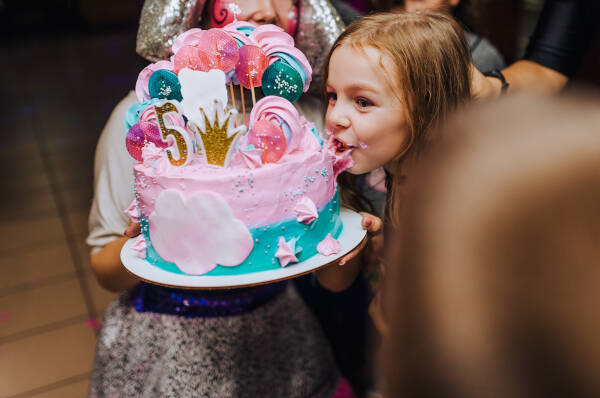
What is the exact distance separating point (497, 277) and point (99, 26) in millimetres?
10254

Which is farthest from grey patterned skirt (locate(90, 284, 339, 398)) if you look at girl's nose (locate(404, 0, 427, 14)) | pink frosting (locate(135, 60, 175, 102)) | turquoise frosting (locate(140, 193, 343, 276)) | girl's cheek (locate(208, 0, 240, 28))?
girl's nose (locate(404, 0, 427, 14))

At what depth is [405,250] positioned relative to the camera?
1.47 feet

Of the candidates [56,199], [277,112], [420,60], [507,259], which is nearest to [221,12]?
[277,112]

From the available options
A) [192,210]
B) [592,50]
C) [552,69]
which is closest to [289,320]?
[192,210]

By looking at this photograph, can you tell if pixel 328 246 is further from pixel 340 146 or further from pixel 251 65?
pixel 251 65

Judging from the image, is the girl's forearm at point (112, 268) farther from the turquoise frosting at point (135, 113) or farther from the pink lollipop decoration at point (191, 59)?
the pink lollipop decoration at point (191, 59)

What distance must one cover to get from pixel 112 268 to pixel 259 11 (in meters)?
0.67

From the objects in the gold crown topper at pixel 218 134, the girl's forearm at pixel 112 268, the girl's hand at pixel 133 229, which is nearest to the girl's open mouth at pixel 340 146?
the gold crown topper at pixel 218 134

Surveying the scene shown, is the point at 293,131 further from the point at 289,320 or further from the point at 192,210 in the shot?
the point at 289,320

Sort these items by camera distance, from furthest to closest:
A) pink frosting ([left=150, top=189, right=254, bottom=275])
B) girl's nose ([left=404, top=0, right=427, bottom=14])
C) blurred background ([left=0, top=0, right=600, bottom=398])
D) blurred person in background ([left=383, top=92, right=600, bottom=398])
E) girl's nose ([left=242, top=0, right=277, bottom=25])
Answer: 1. blurred background ([left=0, top=0, right=600, bottom=398])
2. girl's nose ([left=404, top=0, right=427, bottom=14])
3. girl's nose ([left=242, top=0, right=277, bottom=25])
4. pink frosting ([left=150, top=189, right=254, bottom=275])
5. blurred person in background ([left=383, top=92, right=600, bottom=398])

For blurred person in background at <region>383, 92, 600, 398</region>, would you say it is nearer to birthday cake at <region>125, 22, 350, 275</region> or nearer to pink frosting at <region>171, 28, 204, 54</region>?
birthday cake at <region>125, 22, 350, 275</region>

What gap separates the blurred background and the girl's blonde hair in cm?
34

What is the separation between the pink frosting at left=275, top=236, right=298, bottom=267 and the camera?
0.98 meters

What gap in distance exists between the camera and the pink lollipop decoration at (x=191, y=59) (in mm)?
968
